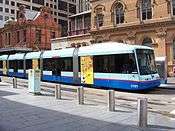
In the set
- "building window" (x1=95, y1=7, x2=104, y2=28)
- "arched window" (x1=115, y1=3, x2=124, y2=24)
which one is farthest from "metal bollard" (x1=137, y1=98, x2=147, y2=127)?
"building window" (x1=95, y1=7, x2=104, y2=28)

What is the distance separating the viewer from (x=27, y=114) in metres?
12.0

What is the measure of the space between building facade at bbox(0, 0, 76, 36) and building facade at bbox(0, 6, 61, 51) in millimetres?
17803

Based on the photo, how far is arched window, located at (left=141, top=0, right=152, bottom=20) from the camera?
1396 inches

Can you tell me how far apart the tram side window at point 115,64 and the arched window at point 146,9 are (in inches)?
570

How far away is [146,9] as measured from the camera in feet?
117

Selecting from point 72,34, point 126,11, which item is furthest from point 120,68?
point 72,34

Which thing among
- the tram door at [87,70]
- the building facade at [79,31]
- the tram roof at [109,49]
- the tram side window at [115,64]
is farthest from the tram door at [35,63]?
the building facade at [79,31]

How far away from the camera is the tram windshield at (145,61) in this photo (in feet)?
65.6

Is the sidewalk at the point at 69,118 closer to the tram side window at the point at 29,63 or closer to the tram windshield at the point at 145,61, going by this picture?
the tram windshield at the point at 145,61

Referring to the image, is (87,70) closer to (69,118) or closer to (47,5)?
(69,118)

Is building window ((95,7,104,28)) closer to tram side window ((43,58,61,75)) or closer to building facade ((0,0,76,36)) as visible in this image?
tram side window ((43,58,61,75))

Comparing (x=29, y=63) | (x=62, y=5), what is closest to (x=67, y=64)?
(x=29, y=63)

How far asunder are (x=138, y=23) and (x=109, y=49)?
1495cm

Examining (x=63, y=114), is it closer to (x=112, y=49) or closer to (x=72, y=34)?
(x=112, y=49)
